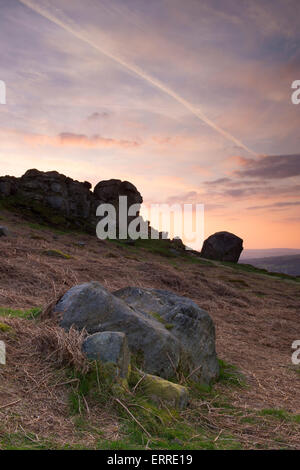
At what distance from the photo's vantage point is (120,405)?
5344 millimetres

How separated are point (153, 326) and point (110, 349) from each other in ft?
4.37

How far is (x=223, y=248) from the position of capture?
7469 centimetres

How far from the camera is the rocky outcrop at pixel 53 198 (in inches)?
2560

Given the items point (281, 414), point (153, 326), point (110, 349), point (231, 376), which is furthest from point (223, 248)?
point (110, 349)

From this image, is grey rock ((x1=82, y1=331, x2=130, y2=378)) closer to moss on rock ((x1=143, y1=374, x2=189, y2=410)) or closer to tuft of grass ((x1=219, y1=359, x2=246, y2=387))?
moss on rock ((x1=143, y1=374, x2=189, y2=410))

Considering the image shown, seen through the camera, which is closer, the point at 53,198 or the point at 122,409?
the point at 122,409

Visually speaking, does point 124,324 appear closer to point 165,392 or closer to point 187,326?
point 165,392

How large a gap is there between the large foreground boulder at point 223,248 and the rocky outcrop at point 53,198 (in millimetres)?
22899

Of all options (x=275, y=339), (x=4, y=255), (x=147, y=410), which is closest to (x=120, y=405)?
(x=147, y=410)

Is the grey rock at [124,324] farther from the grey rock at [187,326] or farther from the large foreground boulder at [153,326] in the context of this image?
the grey rock at [187,326]

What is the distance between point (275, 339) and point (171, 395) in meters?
9.40
